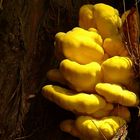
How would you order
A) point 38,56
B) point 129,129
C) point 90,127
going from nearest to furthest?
1. point 90,127
2. point 129,129
3. point 38,56

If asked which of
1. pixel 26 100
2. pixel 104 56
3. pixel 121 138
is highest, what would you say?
pixel 104 56

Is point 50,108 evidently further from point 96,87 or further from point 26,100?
point 96,87

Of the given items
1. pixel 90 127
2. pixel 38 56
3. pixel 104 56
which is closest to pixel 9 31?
pixel 38 56

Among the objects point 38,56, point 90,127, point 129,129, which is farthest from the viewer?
point 38,56

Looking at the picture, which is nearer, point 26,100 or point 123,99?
point 123,99

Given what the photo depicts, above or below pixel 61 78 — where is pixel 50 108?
below

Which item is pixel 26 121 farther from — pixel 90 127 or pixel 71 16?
pixel 71 16
